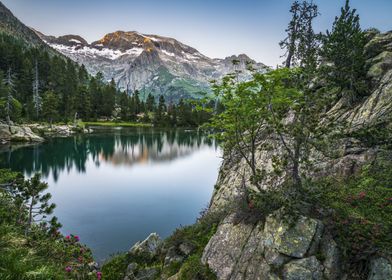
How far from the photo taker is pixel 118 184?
3725cm

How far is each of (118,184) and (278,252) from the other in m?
32.4

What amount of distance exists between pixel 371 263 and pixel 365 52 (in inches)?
685

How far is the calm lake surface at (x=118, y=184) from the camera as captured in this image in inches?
870

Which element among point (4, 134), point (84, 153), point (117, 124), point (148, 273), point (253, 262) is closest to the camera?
point (253, 262)

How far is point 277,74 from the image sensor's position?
28.6 ft

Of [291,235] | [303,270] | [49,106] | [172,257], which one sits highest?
[49,106]

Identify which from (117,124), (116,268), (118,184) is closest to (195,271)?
(116,268)

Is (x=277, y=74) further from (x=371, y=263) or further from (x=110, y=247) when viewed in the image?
(x=110, y=247)

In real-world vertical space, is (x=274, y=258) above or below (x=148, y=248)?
above

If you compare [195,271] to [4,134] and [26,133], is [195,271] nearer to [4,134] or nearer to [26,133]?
[4,134]

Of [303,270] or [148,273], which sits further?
[148,273]

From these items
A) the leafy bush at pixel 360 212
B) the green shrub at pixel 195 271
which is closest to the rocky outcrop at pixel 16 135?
the green shrub at pixel 195 271

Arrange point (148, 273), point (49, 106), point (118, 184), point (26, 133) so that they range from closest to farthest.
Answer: point (148, 273) < point (118, 184) < point (26, 133) < point (49, 106)

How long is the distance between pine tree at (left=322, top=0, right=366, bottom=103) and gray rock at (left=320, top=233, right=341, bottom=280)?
11541 millimetres
